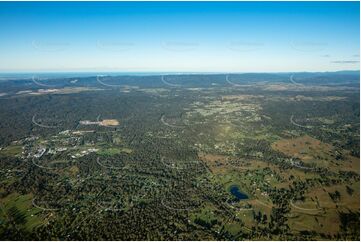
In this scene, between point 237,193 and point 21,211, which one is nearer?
point 21,211

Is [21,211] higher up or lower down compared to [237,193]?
higher up

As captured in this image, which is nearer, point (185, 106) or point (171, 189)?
point (171, 189)

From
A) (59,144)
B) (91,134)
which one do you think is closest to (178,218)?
(59,144)

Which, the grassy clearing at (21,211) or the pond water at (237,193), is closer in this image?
the grassy clearing at (21,211)

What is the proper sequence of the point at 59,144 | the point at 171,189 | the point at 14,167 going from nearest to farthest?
the point at 171,189, the point at 14,167, the point at 59,144

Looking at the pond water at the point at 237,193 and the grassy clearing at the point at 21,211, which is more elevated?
the grassy clearing at the point at 21,211

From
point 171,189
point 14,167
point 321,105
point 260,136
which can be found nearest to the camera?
point 171,189

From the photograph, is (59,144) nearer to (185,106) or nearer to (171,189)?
(171,189)

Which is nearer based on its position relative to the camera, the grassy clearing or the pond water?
the grassy clearing
